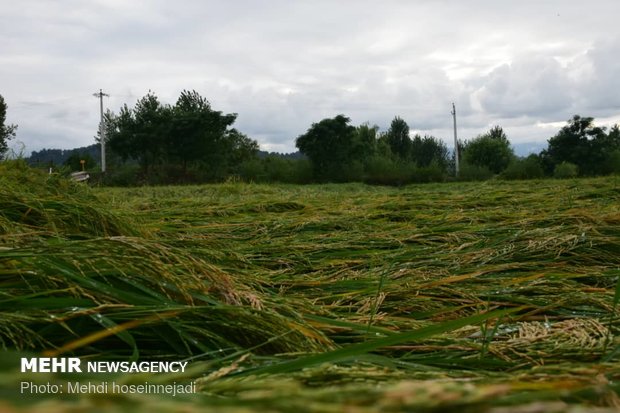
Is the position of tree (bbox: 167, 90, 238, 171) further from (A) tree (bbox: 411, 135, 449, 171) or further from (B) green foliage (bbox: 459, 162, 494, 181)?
(A) tree (bbox: 411, 135, 449, 171)

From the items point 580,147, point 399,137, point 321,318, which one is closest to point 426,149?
point 399,137

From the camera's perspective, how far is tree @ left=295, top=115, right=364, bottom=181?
27.6 metres

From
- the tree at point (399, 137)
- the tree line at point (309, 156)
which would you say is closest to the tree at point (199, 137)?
the tree line at point (309, 156)

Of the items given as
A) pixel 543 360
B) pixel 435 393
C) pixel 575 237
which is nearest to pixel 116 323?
pixel 435 393

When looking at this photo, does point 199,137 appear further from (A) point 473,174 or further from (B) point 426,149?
(B) point 426,149

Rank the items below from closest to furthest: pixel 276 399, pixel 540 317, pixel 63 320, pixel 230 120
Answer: pixel 276 399 → pixel 63 320 → pixel 540 317 → pixel 230 120

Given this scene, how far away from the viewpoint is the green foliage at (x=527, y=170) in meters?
24.2

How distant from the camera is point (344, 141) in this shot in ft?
91.9

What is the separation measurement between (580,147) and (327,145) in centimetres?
1259

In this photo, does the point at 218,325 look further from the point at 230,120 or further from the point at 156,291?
the point at 230,120

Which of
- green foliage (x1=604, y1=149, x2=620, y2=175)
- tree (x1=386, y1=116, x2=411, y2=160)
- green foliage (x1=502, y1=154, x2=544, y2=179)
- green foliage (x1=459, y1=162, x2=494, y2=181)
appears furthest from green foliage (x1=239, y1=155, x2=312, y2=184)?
tree (x1=386, y1=116, x2=411, y2=160)

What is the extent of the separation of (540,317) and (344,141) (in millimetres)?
26423

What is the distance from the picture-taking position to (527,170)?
25.0m

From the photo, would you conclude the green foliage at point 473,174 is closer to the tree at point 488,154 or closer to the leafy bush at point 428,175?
the leafy bush at point 428,175
